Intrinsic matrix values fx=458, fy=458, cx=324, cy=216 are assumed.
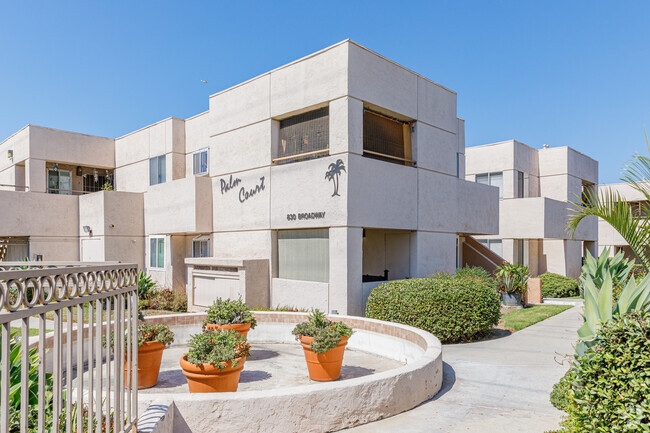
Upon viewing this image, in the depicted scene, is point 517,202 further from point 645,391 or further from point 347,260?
point 645,391

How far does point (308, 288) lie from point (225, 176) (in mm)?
6015

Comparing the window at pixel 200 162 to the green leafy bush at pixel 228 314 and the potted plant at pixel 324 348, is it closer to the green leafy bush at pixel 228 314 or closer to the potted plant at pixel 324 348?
the green leafy bush at pixel 228 314

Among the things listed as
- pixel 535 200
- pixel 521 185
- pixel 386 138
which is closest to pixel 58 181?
pixel 386 138

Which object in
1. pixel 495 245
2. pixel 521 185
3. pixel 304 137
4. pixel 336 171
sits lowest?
pixel 495 245

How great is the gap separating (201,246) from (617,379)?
56.9 feet

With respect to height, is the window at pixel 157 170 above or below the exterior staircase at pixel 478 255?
above

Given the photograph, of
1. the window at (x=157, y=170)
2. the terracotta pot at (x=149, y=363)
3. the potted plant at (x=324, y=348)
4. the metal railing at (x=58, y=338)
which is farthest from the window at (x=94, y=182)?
the metal railing at (x=58, y=338)

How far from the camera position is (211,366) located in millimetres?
6711

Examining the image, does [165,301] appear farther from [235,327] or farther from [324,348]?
[324,348]

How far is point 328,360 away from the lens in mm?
8164

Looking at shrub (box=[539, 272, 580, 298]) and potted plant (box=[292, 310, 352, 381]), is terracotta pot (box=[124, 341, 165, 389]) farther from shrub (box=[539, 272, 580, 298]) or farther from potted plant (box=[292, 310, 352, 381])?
shrub (box=[539, 272, 580, 298])

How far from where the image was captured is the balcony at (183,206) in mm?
17797

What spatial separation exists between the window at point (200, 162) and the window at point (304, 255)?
21.4ft

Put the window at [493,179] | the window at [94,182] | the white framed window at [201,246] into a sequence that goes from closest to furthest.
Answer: the white framed window at [201,246] < the window at [94,182] < the window at [493,179]
